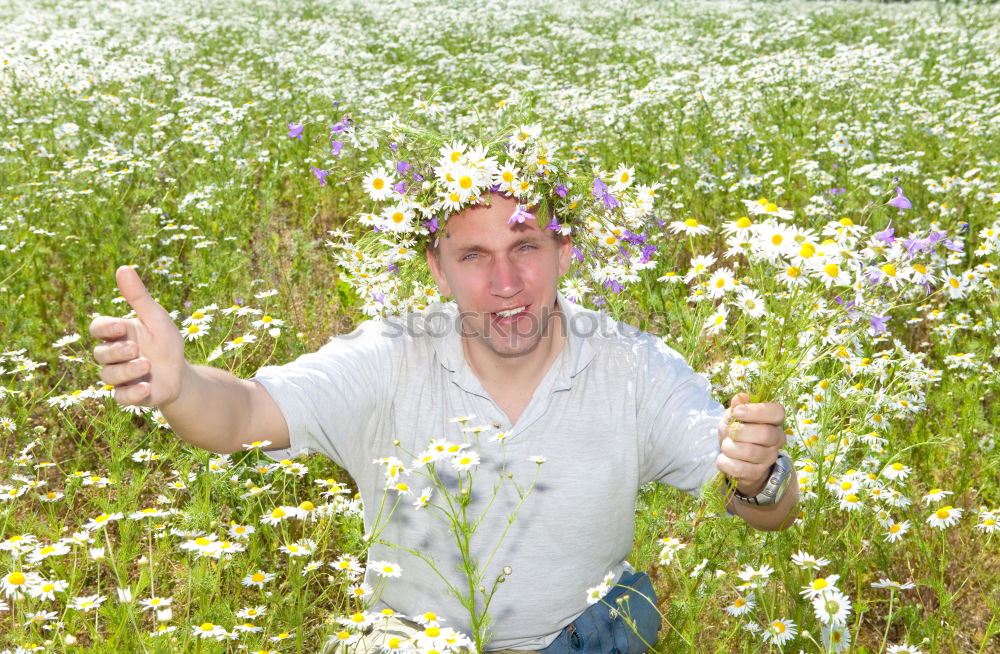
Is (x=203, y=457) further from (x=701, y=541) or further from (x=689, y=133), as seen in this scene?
(x=689, y=133)

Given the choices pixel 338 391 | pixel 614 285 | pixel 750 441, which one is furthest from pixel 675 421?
pixel 614 285

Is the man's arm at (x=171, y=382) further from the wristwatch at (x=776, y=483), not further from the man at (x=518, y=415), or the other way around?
the wristwatch at (x=776, y=483)

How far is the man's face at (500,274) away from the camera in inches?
87.8

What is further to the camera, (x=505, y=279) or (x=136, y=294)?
(x=505, y=279)

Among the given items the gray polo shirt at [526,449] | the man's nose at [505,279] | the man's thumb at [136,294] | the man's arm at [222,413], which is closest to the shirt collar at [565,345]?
the gray polo shirt at [526,449]

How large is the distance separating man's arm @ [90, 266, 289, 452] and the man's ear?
627mm

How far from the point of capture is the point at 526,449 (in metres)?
2.28

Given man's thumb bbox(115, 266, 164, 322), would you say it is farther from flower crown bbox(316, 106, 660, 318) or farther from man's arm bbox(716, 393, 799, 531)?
man's arm bbox(716, 393, 799, 531)

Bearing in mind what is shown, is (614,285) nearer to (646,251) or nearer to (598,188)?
(646,251)

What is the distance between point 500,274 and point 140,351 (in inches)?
34.8

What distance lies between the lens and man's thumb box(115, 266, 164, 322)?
1581mm

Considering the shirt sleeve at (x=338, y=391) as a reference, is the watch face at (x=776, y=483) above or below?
below

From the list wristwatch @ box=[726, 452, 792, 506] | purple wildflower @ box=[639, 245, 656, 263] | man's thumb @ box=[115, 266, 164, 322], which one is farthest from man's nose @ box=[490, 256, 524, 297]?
purple wildflower @ box=[639, 245, 656, 263]

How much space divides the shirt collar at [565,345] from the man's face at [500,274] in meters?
0.09
